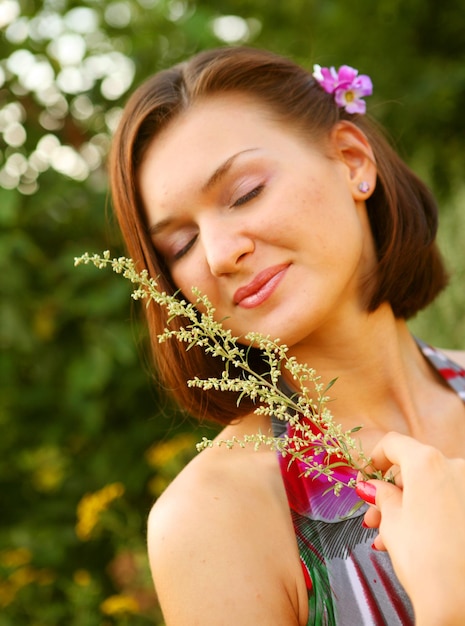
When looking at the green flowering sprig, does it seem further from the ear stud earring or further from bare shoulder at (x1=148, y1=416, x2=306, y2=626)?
the ear stud earring

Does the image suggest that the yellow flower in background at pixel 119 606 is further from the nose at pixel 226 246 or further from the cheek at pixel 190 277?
the nose at pixel 226 246

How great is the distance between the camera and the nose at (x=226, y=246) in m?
1.67

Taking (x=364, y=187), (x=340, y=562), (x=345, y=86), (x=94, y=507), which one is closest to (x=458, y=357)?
(x=364, y=187)

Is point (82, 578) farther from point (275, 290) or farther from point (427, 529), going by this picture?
point (427, 529)

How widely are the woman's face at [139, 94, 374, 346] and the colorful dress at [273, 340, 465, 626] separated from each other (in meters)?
0.35

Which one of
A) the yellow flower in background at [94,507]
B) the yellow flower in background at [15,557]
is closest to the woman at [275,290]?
the yellow flower in background at [94,507]

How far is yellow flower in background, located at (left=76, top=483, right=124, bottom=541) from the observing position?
9.87 feet

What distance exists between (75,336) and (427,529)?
216 centimetres

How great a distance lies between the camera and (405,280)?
6.83ft

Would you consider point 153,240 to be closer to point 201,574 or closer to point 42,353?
point 201,574

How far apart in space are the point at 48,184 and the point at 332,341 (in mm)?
1587

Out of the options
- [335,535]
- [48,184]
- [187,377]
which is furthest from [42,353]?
[335,535]

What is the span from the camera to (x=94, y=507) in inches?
118

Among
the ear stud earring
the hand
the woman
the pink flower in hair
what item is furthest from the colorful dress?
the pink flower in hair
